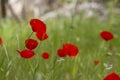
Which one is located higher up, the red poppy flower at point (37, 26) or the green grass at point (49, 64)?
the red poppy flower at point (37, 26)

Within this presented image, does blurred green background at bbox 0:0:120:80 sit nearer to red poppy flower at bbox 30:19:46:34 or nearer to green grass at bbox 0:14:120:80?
green grass at bbox 0:14:120:80

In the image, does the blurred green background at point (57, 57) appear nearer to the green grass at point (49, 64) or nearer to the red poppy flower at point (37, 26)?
the green grass at point (49, 64)

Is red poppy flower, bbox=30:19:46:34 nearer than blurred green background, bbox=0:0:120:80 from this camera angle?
Yes

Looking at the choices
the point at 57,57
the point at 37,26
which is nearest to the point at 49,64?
the point at 57,57

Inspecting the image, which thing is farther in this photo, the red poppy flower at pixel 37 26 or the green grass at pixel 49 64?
the green grass at pixel 49 64

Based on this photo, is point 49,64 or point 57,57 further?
point 49,64

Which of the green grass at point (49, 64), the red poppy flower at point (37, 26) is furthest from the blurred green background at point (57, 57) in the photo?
the red poppy flower at point (37, 26)

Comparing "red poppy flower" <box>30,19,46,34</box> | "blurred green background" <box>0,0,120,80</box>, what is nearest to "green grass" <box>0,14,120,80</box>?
"blurred green background" <box>0,0,120,80</box>

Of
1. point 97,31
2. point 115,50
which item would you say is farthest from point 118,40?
point 115,50

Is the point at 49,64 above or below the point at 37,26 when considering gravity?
below

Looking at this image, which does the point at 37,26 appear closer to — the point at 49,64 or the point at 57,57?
the point at 57,57

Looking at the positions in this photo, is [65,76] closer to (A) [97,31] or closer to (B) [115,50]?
(B) [115,50]
